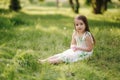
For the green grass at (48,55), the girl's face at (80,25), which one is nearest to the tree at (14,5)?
the green grass at (48,55)

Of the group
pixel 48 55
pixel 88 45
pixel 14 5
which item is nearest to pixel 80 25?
pixel 88 45

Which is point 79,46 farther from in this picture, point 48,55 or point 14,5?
point 14,5

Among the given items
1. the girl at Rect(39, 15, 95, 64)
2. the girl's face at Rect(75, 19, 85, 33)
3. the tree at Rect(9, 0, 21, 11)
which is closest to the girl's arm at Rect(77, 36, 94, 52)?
the girl at Rect(39, 15, 95, 64)

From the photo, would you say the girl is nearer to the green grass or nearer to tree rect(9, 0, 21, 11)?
the green grass

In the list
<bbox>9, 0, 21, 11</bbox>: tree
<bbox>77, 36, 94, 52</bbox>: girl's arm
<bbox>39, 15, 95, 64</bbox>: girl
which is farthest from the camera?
<bbox>9, 0, 21, 11</bbox>: tree

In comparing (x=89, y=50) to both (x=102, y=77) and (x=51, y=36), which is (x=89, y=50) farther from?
(x=51, y=36)

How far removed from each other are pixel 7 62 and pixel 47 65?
34.1 inches

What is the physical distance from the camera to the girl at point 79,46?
7.31 meters

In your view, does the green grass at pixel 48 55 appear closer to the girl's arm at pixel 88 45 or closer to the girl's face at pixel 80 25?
the girl's arm at pixel 88 45

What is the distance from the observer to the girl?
731cm

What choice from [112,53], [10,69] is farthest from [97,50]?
[10,69]

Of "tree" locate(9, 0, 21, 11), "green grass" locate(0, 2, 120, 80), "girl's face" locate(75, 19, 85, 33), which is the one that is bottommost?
"tree" locate(9, 0, 21, 11)

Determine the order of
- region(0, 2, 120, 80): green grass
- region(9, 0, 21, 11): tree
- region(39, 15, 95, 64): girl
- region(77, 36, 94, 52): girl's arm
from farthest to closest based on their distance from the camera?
1. region(9, 0, 21, 11): tree
2. region(77, 36, 94, 52): girl's arm
3. region(39, 15, 95, 64): girl
4. region(0, 2, 120, 80): green grass

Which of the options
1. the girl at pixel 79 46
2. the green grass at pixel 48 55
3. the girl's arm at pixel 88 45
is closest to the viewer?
the green grass at pixel 48 55
